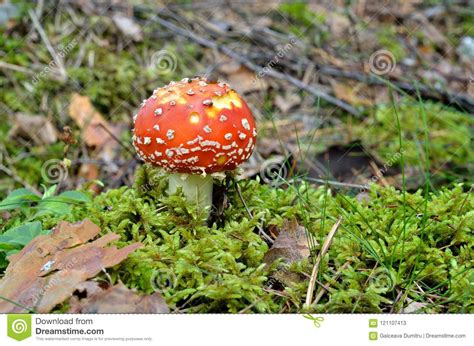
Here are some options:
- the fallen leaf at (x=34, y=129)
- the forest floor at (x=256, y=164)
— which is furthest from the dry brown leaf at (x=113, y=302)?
the fallen leaf at (x=34, y=129)

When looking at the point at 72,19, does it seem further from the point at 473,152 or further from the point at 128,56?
the point at 473,152

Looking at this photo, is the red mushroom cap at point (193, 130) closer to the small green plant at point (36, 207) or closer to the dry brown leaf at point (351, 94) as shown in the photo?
the small green plant at point (36, 207)

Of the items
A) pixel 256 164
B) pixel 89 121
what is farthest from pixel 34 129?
pixel 256 164

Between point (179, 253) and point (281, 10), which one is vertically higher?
point (281, 10)

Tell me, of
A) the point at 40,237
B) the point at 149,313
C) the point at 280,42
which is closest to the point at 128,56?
the point at 280,42

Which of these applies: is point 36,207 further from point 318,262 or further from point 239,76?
point 239,76

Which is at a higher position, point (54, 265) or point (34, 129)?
point (54, 265)
